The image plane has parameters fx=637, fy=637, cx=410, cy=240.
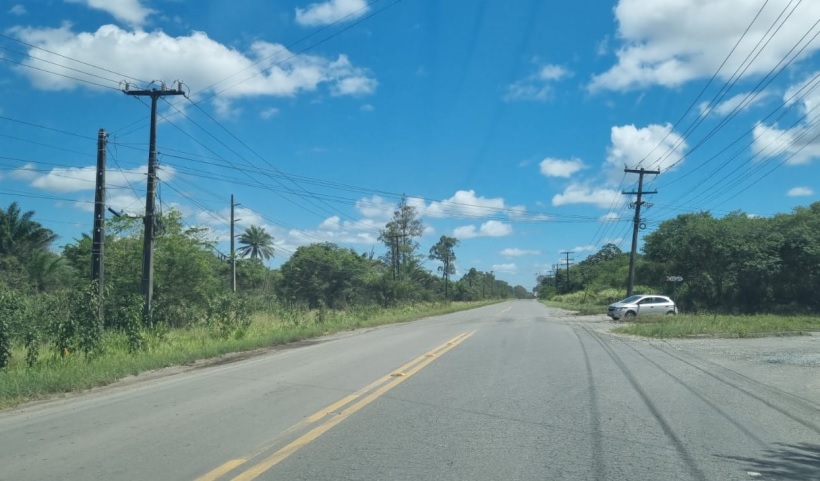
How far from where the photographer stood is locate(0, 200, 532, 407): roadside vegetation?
597 inches

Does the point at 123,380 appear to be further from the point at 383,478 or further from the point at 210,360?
the point at 383,478

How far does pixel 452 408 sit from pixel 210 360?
10.8 m

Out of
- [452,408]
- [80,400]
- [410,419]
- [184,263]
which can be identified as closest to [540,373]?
[452,408]

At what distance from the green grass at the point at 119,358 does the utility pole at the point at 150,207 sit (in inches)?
81.8

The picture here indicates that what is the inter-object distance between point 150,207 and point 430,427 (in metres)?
21.4

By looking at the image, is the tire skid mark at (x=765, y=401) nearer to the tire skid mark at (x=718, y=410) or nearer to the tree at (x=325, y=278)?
the tire skid mark at (x=718, y=410)

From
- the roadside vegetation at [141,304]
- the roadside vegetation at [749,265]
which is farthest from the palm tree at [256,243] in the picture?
the roadside vegetation at [749,265]

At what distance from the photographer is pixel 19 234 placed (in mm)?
49000

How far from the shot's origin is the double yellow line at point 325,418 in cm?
614

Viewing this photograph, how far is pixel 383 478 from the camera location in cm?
589

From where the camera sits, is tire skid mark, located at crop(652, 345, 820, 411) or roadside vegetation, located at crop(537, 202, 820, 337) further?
roadside vegetation, located at crop(537, 202, 820, 337)

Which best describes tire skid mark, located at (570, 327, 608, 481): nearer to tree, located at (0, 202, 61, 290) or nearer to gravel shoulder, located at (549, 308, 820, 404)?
gravel shoulder, located at (549, 308, 820, 404)

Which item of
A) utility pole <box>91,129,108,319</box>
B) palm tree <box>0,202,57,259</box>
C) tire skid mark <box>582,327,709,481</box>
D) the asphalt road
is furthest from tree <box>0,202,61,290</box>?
tire skid mark <box>582,327,709,481</box>

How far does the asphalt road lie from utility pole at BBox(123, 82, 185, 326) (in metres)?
12.9
